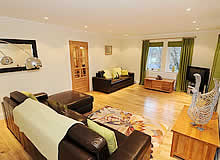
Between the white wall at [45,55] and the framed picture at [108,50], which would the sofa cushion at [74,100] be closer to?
the white wall at [45,55]

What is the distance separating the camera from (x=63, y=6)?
222cm

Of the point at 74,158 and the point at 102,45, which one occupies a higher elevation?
the point at 102,45

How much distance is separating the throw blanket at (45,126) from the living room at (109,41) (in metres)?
0.86

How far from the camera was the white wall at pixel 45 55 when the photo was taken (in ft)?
9.95

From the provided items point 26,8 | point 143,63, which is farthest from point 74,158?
point 143,63

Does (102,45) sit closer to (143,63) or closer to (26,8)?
(143,63)

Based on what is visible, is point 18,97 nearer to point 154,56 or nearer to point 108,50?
point 108,50

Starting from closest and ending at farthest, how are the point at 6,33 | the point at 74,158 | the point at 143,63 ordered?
the point at 74,158, the point at 6,33, the point at 143,63

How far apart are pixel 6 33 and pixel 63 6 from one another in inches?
71.2

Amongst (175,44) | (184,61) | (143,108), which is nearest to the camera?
(143,108)

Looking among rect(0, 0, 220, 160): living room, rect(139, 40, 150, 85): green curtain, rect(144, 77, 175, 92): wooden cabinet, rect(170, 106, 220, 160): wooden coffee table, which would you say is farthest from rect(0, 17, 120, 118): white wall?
rect(170, 106, 220, 160): wooden coffee table

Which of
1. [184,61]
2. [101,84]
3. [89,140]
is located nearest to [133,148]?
[89,140]

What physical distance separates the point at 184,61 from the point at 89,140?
5297mm

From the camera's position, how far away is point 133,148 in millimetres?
1297
